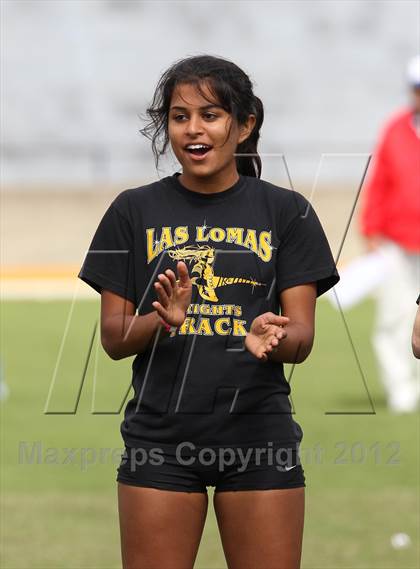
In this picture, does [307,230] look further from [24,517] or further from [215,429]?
[24,517]

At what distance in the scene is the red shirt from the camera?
32.1ft

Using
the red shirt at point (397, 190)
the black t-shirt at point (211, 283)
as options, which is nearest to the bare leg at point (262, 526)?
the black t-shirt at point (211, 283)

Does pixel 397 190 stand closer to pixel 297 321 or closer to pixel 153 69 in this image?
pixel 297 321

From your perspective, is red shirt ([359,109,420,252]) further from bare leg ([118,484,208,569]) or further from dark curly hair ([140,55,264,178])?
bare leg ([118,484,208,569])

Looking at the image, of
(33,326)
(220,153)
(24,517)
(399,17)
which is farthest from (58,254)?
(220,153)

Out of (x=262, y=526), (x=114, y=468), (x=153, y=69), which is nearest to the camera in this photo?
(x=262, y=526)

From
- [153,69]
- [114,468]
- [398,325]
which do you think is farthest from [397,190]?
[153,69]

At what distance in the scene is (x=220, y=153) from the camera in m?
4.06

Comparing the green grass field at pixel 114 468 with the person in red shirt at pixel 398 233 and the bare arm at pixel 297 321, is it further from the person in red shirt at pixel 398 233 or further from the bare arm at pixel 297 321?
the bare arm at pixel 297 321

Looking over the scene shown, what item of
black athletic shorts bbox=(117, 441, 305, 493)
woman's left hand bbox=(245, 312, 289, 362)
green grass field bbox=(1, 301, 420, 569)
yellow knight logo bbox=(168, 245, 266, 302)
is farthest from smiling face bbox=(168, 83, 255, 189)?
green grass field bbox=(1, 301, 420, 569)

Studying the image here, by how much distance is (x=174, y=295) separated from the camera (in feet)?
12.4

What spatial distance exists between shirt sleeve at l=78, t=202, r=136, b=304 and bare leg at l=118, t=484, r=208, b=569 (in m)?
0.58

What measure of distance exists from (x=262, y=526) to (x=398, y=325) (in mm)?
6357

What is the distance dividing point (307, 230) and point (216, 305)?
0.35 meters
